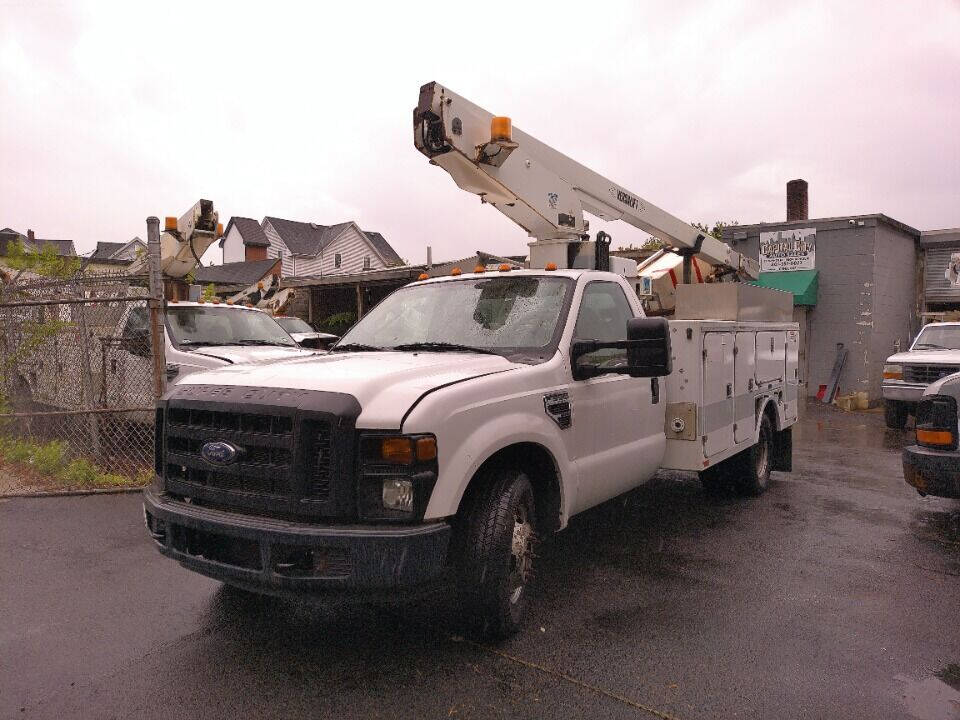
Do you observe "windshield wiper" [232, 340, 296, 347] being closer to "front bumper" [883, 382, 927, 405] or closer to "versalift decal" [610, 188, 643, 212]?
"versalift decal" [610, 188, 643, 212]

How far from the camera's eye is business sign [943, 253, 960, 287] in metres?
18.3

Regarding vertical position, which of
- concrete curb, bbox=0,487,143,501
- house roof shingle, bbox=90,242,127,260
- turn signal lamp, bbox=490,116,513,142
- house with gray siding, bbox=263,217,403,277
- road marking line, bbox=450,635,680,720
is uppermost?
house roof shingle, bbox=90,242,127,260

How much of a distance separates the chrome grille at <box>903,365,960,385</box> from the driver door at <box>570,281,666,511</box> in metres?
7.97

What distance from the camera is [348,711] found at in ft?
9.75

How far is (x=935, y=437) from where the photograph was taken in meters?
4.98

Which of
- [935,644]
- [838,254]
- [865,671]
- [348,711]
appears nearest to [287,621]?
[348,711]

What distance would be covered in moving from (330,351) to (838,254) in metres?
15.6

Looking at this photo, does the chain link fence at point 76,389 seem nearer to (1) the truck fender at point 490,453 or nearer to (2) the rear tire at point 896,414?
(1) the truck fender at point 490,453

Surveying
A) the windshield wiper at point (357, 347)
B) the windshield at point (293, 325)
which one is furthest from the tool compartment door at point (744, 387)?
the windshield at point (293, 325)

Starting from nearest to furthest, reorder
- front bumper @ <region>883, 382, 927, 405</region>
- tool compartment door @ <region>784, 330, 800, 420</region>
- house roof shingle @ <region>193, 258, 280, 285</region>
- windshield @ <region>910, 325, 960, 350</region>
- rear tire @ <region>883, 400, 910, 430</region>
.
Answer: tool compartment door @ <region>784, 330, 800, 420</region> → front bumper @ <region>883, 382, 927, 405</region> → rear tire @ <region>883, 400, 910, 430</region> → windshield @ <region>910, 325, 960, 350</region> → house roof shingle @ <region>193, 258, 280, 285</region>

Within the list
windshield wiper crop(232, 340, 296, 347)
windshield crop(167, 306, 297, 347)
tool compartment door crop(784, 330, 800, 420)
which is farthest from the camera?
windshield wiper crop(232, 340, 296, 347)

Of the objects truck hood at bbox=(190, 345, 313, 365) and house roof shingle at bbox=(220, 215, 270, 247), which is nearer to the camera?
truck hood at bbox=(190, 345, 313, 365)

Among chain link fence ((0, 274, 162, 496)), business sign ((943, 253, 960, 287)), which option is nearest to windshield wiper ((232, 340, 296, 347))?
chain link fence ((0, 274, 162, 496))

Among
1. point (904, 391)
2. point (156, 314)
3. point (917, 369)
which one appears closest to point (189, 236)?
point (156, 314)
